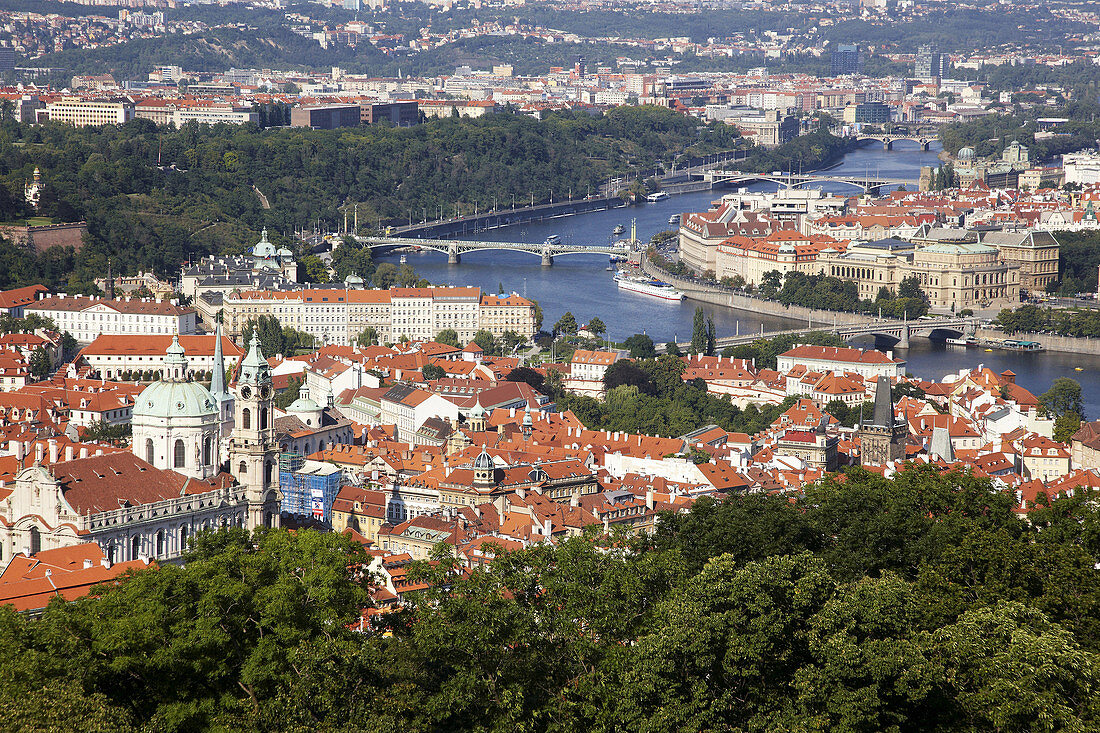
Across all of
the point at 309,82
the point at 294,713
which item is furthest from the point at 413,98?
the point at 294,713

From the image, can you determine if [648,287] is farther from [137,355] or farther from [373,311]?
→ [137,355]

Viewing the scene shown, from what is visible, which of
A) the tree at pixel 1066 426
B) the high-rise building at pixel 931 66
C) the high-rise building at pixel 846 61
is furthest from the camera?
the high-rise building at pixel 846 61

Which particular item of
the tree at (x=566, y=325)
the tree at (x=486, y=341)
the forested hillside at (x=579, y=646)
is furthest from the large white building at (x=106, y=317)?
the forested hillside at (x=579, y=646)

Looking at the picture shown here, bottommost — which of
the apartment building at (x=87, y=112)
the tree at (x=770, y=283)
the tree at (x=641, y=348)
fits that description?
the tree at (x=770, y=283)

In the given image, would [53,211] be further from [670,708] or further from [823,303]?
[670,708]

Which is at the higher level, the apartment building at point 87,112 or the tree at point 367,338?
the apartment building at point 87,112

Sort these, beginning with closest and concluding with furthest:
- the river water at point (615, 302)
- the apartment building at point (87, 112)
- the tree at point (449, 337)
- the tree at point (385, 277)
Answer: the river water at point (615, 302) → the tree at point (449, 337) → the tree at point (385, 277) → the apartment building at point (87, 112)

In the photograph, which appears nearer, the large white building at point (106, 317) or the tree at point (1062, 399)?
the tree at point (1062, 399)

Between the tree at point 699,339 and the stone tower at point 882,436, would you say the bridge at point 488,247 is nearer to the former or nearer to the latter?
the tree at point 699,339
